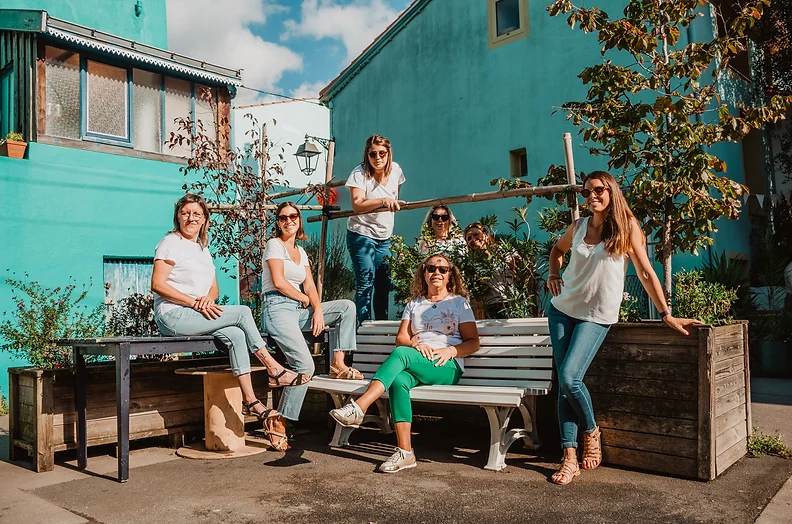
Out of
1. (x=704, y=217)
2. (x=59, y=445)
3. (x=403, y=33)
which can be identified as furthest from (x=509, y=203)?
(x=59, y=445)

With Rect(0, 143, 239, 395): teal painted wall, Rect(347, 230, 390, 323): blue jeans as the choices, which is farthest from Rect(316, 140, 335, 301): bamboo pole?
Rect(0, 143, 239, 395): teal painted wall

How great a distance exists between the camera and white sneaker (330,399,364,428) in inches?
168

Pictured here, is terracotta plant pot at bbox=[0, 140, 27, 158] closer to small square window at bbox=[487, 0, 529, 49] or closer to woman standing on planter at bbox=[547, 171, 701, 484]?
small square window at bbox=[487, 0, 529, 49]

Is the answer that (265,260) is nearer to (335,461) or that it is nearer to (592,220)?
(335,461)

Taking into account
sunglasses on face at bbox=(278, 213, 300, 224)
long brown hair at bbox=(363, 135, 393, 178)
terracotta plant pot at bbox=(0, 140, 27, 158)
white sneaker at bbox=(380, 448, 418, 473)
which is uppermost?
terracotta plant pot at bbox=(0, 140, 27, 158)

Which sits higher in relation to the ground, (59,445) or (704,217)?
(704,217)

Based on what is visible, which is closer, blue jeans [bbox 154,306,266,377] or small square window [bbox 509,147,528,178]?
blue jeans [bbox 154,306,266,377]

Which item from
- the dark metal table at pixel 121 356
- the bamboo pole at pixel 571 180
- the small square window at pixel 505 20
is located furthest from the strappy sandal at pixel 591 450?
the small square window at pixel 505 20

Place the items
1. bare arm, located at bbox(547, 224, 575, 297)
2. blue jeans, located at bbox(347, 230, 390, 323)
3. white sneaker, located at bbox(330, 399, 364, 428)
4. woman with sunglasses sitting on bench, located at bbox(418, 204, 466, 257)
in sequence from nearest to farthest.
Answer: white sneaker, located at bbox(330, 399, 364, 428) < bare arm, located at bbox(547, 224, 575, 297) < blue jeans, located at bbox(347, 230, 390, 323) < woman with sunglasses sitting on bench, located at bbox(418, 204, 466, 257)

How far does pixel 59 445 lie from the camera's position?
479 centimetres

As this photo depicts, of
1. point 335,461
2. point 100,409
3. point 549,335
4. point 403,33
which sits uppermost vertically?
point 403,33

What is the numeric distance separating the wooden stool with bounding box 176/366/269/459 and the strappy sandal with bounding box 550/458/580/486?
2.24 m

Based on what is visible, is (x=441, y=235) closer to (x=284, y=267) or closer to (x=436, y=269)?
(x=436, y=269)

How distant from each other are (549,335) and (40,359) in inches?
193
